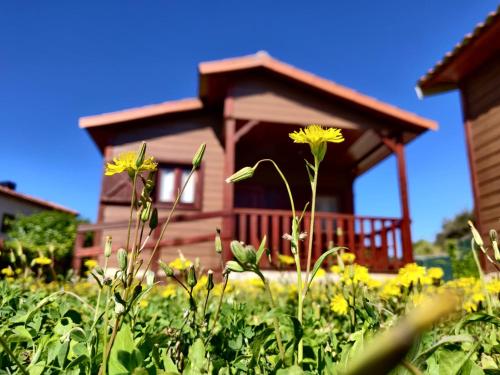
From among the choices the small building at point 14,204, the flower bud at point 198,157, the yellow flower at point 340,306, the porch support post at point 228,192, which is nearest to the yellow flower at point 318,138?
the flower bud at point 198,157

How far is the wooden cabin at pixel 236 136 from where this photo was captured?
9.05 m

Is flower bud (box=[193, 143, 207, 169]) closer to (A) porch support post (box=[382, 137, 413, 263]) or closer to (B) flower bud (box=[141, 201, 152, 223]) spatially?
(B) flower bud (box=[141, 201, 152, 223])

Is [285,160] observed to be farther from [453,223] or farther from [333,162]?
[453,223]

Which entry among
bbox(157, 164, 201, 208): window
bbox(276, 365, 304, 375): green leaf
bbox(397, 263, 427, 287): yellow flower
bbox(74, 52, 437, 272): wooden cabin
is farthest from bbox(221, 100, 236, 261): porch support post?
bbox(276, 365, 304, 375): green leaf

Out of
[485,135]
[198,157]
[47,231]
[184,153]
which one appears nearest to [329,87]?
[485,135]

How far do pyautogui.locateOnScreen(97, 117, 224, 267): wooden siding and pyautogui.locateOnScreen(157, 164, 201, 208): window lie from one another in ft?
0.57

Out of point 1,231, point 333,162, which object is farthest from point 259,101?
point 1,231

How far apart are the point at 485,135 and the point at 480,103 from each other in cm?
59

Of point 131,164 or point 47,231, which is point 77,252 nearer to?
point 47,231

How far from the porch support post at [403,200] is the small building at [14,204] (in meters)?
17.6

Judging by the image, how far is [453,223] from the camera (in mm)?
27656

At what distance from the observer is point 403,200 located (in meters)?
9.34

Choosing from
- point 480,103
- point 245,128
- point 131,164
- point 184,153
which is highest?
point 245,128

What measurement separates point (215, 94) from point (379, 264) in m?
5.44
